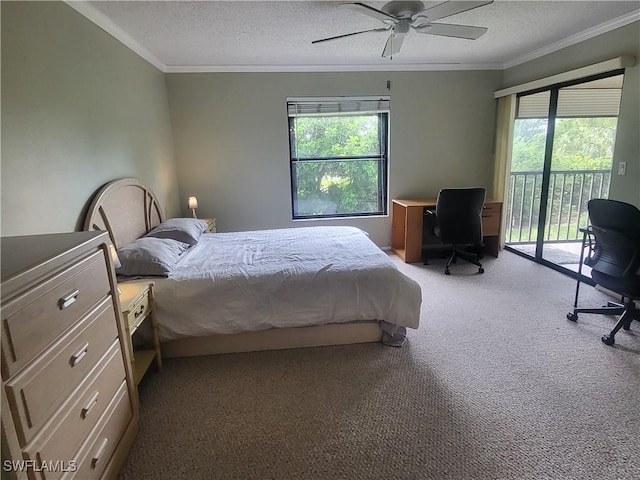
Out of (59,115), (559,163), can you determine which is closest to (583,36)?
(559,163)

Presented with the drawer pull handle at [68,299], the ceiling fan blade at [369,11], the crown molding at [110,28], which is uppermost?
the crown molding at [110,28]

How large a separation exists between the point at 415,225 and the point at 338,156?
1.35 metres

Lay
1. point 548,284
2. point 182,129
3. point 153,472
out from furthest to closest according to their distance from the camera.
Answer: point 182,129, point 548,284, point 153,472

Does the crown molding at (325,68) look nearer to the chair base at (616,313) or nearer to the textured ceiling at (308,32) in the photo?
the textured ceiling at (308,32)

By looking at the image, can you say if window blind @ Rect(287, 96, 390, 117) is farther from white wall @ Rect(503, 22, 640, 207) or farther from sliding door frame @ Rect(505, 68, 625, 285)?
white wall @ Rect(503, 22, 640, 207)

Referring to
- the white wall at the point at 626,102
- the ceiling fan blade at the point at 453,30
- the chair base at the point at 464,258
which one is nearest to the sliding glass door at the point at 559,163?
the white wall at the point at 626,102

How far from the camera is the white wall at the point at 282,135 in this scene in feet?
13.6

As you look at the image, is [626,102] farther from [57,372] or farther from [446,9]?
[57,372]

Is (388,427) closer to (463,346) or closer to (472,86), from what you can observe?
(463,346)

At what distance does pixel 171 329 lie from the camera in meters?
2.20

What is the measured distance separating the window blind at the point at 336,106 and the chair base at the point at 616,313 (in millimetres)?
3052

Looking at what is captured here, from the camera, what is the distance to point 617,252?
2338 millimetres

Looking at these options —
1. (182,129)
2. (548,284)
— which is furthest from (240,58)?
(548,284)

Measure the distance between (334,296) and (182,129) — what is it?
306cm
